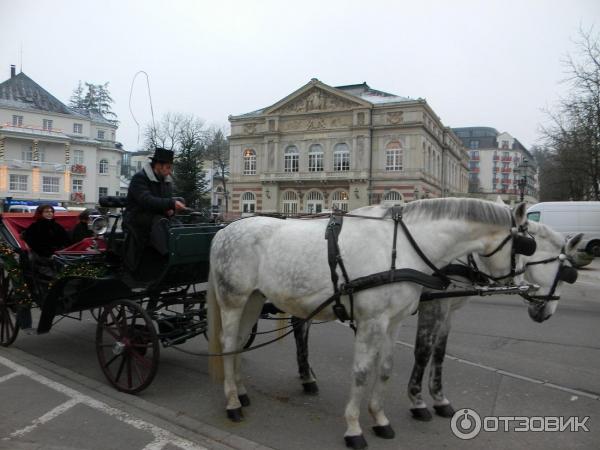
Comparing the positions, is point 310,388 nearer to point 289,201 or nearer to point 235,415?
point 235,415

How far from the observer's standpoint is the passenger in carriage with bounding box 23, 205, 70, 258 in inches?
243

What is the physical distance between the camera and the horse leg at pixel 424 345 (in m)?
4.10

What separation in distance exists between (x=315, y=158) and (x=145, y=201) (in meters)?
50.0

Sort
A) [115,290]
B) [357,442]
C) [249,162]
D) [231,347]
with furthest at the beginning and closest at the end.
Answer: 1. [249,162]
2. [115,290]
3. [231,347]
4. [357,442]

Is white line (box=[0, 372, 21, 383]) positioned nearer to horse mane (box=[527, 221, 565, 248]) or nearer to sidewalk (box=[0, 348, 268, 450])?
sidewalk (box=[0, 348, 268, 450])

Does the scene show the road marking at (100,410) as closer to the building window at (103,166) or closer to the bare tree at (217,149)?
the building window at (103,166)

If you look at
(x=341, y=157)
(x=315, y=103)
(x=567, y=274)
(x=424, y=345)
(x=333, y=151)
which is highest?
(x=315, y=103)

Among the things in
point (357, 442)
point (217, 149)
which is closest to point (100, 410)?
point (357, 442)

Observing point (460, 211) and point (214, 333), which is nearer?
point (460, 211)

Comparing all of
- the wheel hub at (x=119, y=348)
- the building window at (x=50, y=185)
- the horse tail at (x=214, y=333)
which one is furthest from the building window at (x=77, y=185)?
the horse tail at (x=214, y=333)

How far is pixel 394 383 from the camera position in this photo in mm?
5012

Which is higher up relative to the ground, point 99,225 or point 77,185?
point 77,185

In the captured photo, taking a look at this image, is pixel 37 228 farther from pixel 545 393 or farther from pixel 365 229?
pixel 545 393

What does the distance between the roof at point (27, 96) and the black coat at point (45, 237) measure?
5675 centimetres
